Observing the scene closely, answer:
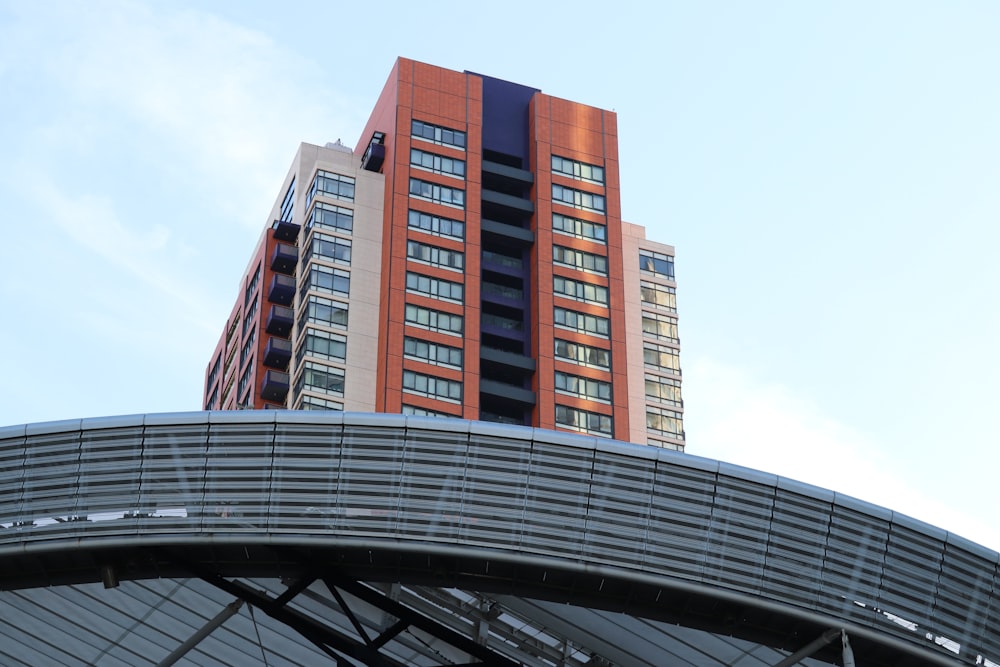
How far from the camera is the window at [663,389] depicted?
4660 inches

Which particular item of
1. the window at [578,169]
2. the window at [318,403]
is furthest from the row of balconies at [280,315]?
the window at [578,169]

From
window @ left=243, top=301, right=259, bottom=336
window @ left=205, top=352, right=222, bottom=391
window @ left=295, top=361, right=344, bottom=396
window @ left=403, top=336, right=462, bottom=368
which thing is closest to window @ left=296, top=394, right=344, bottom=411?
window @ left=295, top=361, right=344, bottom=396

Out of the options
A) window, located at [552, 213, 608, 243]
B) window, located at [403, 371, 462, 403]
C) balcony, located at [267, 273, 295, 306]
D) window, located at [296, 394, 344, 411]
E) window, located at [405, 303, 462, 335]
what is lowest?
window, located at [296, 394, 344, 411]

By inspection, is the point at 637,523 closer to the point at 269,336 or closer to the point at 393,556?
the point at 393,556

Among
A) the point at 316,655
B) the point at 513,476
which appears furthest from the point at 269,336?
the point at 513,476

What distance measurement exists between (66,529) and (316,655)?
8460 millimetres

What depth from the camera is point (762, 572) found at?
114 feet

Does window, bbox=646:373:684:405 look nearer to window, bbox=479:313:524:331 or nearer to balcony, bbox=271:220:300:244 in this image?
window, bbox=479:313:524:331

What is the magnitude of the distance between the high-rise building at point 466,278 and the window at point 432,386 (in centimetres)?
14

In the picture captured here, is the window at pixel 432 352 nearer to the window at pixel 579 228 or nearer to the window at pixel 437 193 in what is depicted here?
the window at pixel 437 193

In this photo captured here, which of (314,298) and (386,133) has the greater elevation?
(386,133)

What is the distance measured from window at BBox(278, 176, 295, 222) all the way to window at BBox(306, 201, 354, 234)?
25.7ft

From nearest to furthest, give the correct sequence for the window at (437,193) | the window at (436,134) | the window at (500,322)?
the window at (500,322) < the window at (437,193) < the window at (436,134)

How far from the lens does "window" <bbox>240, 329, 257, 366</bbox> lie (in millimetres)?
118300
